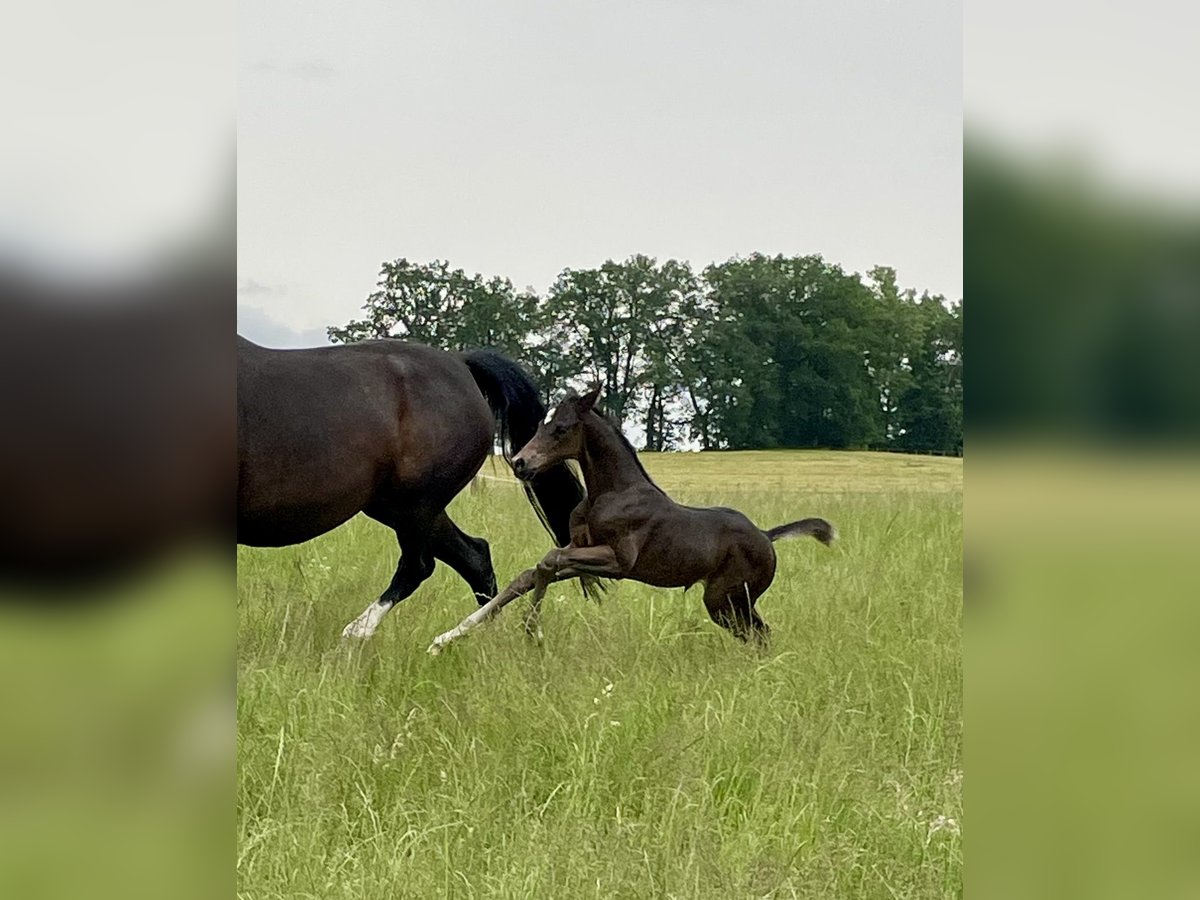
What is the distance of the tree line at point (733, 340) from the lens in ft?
23.7

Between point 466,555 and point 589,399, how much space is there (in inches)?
45.4

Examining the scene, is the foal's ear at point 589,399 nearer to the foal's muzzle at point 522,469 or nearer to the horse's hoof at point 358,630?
the foal's muzzle at point 522,469

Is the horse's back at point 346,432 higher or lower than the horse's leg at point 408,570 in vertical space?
higher

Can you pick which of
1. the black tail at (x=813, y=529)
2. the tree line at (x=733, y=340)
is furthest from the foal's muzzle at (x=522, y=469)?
the tree line at (x=733, y=340)

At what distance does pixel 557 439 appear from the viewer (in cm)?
367

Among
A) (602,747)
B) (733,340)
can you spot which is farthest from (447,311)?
(602,747)

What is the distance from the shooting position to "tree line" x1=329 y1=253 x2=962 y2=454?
7.21 m

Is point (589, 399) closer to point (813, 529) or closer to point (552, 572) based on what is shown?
point (552, 572)

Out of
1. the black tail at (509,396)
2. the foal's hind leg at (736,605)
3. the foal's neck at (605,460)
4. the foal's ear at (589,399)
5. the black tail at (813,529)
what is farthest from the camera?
the black tail at (509,396)

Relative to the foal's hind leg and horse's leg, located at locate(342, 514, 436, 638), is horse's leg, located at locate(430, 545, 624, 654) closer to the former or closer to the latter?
the foal's hind leg
